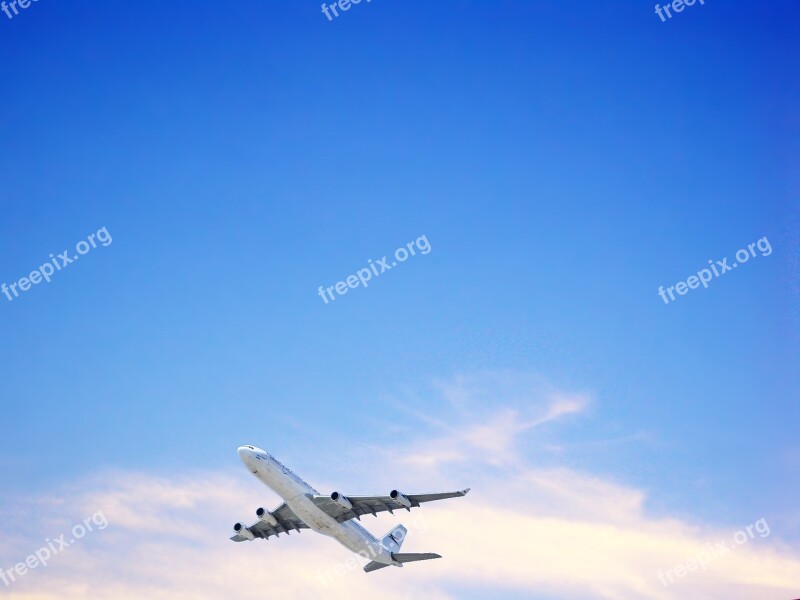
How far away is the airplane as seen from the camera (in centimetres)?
8806

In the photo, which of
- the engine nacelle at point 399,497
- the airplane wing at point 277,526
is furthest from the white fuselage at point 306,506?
the airplane wing at point 277,526

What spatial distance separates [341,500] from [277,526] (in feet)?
63.9

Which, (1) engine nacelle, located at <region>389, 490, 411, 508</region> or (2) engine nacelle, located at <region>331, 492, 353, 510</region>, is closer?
(2) engine nacelle, located at <region>331, 492, 353, 510</region>

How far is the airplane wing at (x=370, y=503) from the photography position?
3644 inches

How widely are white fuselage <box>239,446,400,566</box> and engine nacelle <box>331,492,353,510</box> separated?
1860mm

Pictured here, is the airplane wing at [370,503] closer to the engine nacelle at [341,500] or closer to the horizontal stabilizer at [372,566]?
the engine nacelle at [341,500]

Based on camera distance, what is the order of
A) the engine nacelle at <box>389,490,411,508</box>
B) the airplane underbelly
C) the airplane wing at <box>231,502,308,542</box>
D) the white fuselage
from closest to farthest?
the white fuselage
the airplane underbelly
the engine nacelle at <box>389,490,411,508</box>
the airplane wing at <box>231,502,308,542</box>

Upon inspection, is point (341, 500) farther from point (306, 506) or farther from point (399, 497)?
point (399, 497)

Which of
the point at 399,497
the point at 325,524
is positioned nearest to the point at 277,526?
the point at 325,524

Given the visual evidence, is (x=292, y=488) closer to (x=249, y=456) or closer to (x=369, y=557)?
(x=249, y=456)

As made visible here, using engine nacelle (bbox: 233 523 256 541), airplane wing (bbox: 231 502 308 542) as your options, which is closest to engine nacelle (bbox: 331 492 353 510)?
airplane wing (bbox: 231 502 308 542)

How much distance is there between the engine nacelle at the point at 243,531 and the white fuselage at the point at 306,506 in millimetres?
17590

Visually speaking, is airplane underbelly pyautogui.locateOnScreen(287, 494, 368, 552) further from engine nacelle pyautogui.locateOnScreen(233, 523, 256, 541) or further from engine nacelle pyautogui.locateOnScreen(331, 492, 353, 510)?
engine nacelle pyautogui.locateOnScreen(233, 523, 256, 541)

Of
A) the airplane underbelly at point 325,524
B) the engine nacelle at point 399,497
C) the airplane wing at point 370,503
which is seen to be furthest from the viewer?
the engine nacelle at point 399,497
